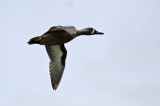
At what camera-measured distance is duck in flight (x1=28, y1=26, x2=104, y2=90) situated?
995 centimetres

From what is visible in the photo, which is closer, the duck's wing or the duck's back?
the duck's back

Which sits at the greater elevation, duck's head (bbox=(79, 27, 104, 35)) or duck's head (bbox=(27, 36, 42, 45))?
duck's head (bbox=(79, 27, 104, 35))

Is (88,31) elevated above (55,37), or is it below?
above

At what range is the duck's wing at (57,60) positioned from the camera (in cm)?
1093

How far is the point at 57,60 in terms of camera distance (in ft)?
37.1

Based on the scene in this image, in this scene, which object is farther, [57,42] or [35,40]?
[57,42]

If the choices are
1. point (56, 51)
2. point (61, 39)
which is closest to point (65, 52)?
point (56, 51)

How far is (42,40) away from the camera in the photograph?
9.94 meters

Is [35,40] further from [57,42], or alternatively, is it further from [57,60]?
[57,60]

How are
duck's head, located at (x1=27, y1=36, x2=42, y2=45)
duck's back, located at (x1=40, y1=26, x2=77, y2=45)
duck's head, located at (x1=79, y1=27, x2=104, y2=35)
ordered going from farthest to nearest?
duck's head, located at (x1=79, y1=27, x2=104, y2=35), duck's back, located at (x1=40, y1=26, x2=77, y2=45), duck's head, located at (x1=27, y1=36, x2=42, y2=45)

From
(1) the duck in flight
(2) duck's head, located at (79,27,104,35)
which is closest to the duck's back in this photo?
(1) the duck in flight

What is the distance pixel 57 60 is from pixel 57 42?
1.21 meters

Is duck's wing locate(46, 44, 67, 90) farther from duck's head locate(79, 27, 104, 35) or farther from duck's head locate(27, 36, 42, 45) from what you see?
duck's head locate(27, 36, 42, 45)

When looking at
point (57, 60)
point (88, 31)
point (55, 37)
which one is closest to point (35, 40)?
point (55, 37)
